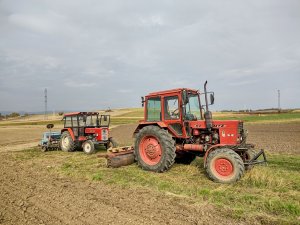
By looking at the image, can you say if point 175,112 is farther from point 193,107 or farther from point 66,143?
point 66,143

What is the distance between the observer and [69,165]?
10391mm

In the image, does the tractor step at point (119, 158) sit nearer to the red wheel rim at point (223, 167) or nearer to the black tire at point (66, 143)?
the red wheel rim at point (223, 167)

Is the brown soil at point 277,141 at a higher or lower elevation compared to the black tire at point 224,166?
lower

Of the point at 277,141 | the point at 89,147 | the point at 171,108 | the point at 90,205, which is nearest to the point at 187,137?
the point at 171,108

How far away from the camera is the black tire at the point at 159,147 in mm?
8516

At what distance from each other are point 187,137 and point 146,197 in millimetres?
2905

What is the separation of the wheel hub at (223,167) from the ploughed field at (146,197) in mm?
359

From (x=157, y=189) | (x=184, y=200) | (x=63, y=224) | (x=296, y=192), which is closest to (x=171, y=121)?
(x=157, y=189)

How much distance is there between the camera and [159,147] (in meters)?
8.91

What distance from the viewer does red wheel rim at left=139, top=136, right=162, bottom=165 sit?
8.94 metres

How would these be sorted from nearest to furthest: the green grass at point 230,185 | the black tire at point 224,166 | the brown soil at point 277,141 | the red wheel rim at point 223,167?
the green grass at point 230,185 < the black tire at point 224,166 < the red wheel rim at point 223,167 < the brown soil at point 277,141

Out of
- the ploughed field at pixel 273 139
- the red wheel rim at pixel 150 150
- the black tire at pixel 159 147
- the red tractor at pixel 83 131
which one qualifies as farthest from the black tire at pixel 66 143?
the red wheel rim at pixel 150 150

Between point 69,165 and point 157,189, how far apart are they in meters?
4.67

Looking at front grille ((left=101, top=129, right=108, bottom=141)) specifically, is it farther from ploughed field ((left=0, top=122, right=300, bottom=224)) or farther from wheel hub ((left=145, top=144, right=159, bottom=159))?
wheel hub ((left=145, top=144, right=159, bottom=159))
